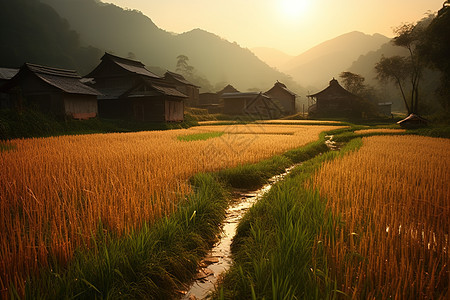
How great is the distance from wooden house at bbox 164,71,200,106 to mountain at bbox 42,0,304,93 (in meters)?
53.7

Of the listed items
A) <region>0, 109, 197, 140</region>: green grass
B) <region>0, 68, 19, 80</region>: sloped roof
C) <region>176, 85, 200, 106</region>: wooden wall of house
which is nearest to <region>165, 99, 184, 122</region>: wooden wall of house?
<region>0, 109, 197, 140</region>: green grass

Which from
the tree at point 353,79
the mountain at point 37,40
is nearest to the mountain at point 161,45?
the mountain at point 37,40

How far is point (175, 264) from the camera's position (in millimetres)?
2795

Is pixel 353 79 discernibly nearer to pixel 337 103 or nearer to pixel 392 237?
pixel 337 103

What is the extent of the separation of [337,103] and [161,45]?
5299 inches

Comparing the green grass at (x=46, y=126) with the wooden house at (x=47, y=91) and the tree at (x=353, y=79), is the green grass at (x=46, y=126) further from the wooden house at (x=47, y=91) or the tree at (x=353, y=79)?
the tree at (x=353, y=79)

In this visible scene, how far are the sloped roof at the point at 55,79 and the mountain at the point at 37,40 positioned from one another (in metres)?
32.6

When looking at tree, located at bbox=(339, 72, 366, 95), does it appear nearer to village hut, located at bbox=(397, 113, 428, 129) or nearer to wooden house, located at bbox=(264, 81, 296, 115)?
wooden house, located at bbox=(264, 81, 296, 115)

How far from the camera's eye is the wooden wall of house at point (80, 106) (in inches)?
819

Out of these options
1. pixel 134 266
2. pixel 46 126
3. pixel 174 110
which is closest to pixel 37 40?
pixel 174 110

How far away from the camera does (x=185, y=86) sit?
46.8 metres

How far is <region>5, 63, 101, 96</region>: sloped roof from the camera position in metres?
19.9

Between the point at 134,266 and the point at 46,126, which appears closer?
the point at 134,266

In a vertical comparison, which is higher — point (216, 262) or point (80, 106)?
point (80, 106)
